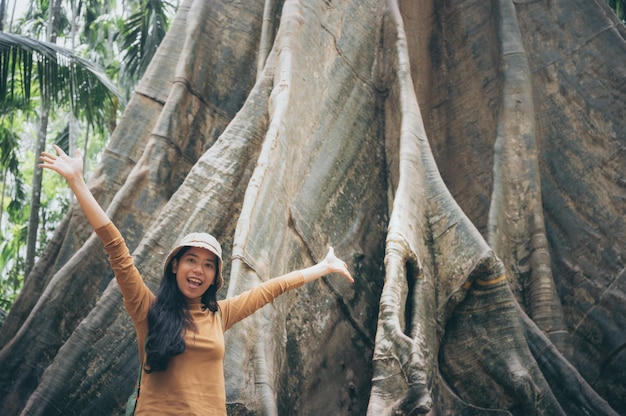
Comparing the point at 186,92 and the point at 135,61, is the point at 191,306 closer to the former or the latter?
the point at 186,92

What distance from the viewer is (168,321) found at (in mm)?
2908

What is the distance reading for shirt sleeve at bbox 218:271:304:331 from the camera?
3160 millimetres

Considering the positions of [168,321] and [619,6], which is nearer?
[168,321]

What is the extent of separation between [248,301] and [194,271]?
287 millimetres

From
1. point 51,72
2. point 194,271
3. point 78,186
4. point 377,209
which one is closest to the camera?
point 78,186

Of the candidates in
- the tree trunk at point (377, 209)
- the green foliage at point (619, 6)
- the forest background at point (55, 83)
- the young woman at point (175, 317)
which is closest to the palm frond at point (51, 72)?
the forest background at point (55, 83)

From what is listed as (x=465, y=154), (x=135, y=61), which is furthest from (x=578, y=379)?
(x=135, y=61)

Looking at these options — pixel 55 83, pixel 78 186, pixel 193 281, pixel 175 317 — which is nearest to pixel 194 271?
pixel 193 281

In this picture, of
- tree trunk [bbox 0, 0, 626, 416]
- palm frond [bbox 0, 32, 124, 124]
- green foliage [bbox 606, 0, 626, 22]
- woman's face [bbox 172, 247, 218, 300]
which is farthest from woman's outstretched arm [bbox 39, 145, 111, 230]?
green foliage [bbox 606, 0, 626, 22]

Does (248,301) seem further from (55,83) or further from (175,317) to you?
(55,83)

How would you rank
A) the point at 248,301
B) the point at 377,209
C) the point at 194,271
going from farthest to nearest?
the point at 377,209, the point at 248,301, the point at 194,271

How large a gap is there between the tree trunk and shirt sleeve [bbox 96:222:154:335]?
2.68ft

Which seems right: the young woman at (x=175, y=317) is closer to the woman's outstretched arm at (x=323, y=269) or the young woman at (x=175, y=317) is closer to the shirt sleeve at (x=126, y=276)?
the shirt sleeve at (x=126, y=276)

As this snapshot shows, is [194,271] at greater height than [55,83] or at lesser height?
lesser
